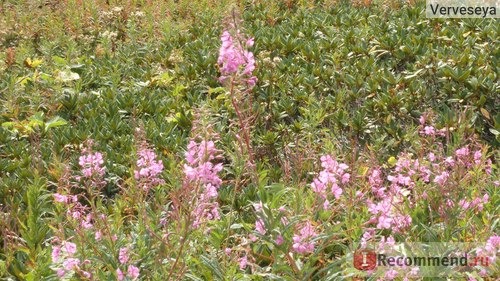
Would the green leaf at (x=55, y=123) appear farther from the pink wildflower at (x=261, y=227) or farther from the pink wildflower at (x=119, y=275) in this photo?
the pink wildflower at (x=261, y=227)

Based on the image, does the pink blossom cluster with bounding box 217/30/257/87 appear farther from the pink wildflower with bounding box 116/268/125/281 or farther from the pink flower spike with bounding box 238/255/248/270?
the pink wildflower with bounding box 116/268/125/281

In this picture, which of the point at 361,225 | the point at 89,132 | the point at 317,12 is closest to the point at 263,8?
the point at 317,12

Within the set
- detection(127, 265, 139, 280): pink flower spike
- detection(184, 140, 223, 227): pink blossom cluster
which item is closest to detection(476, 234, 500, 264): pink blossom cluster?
detection(184, 140, 223, 227): pink blossom cluster

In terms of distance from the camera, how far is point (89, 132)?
511 cm

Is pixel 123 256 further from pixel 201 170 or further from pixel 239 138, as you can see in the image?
pixel 239 138

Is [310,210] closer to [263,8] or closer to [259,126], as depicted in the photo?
[259,126]

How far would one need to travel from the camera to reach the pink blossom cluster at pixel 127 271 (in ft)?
9.14

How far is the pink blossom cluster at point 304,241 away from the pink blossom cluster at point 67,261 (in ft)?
2.70

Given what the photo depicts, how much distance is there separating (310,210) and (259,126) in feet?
8.30

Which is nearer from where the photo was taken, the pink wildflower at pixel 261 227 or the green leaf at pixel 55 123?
the pink wildflower at pixel 261 227

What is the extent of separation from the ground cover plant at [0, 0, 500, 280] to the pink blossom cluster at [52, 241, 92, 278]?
0.6 inches

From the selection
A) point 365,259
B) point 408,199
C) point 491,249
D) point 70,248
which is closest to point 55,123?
point 70,248

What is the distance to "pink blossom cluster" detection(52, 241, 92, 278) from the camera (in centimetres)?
284

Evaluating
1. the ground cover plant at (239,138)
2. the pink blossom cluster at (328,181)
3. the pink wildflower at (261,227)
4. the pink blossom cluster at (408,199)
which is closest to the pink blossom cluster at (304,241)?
the ground cover plant at (239,138)
